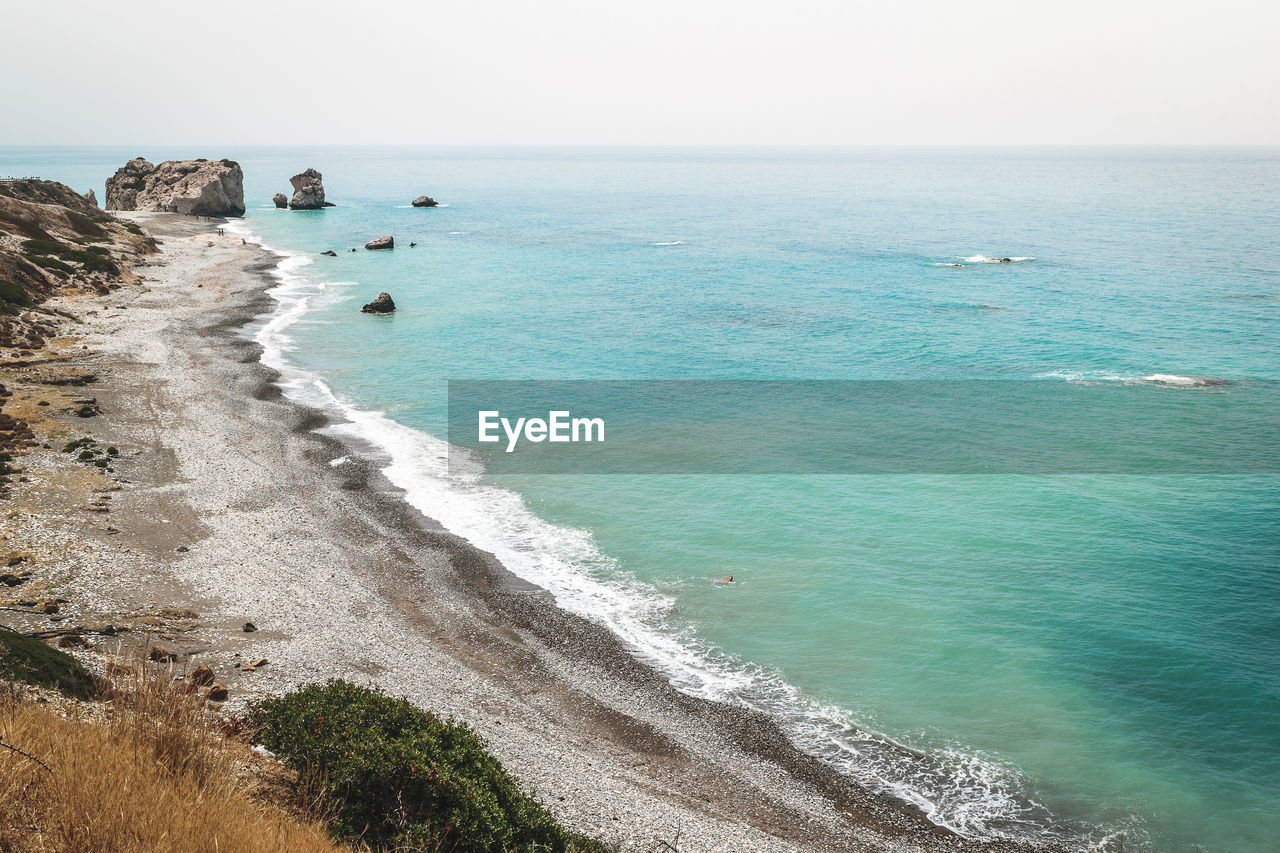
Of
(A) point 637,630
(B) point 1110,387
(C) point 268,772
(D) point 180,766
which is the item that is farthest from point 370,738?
(B) point 1110,387

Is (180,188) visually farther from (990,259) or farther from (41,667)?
(41,667)

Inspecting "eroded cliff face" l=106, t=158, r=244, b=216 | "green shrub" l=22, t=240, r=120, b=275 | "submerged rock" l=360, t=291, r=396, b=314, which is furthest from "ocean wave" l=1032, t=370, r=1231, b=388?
"eroded cliff face" l=106, t=158, r=244, b=216

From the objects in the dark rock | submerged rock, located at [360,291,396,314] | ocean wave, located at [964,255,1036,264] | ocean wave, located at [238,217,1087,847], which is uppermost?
ocean wave, located at [964,255,1036,264]

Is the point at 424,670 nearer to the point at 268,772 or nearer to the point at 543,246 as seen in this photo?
the point at 268,772

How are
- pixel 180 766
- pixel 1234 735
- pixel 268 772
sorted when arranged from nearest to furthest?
pixel 180 766 < pixel 268 772 < pixel 1234 735

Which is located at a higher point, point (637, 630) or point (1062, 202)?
point (1062, 202)

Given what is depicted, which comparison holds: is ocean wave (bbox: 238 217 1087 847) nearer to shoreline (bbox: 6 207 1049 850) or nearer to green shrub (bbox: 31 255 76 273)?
shoreline (bbox: 6 207 1049 850)

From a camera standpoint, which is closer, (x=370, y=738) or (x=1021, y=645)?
(x=370, y=738)
